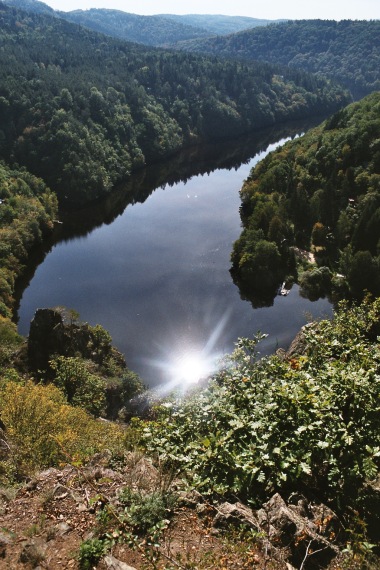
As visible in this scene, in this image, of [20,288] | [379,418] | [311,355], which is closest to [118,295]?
[20,288]

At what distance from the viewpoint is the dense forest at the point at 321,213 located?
75.3m

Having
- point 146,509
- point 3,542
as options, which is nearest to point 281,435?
point 146,509

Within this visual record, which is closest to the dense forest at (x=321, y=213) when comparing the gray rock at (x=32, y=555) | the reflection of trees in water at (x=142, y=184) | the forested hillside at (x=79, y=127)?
the reflection of trees in water at (x=142, y=184)

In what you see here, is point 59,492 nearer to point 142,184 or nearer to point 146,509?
point 146,509

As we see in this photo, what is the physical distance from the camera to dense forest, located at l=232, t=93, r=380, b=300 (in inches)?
2965

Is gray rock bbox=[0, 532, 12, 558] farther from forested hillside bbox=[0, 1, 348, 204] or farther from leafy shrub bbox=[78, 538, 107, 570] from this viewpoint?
forested hillside bbox=[0, 1, 348, 204]

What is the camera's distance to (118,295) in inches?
3120

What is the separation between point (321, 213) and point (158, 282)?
38.4 metres

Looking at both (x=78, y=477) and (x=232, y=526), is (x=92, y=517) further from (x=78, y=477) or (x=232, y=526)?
(x=232, y=526)

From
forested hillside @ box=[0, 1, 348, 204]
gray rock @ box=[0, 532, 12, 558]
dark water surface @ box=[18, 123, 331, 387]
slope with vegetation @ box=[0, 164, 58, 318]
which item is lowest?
dark water surface @ box=[18, 123, 331, 387]

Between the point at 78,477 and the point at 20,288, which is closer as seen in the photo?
the point at 78,477

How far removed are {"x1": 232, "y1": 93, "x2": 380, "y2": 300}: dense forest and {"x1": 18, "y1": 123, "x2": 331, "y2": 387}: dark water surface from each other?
4.93 metres

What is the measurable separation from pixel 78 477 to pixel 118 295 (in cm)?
6602

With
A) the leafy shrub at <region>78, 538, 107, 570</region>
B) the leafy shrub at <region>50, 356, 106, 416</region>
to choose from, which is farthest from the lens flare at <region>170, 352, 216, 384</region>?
the leafy shrub at <region>78, 538, 107, 570</region>
